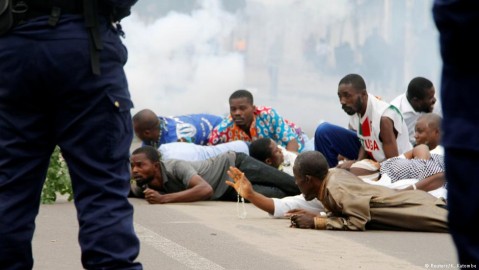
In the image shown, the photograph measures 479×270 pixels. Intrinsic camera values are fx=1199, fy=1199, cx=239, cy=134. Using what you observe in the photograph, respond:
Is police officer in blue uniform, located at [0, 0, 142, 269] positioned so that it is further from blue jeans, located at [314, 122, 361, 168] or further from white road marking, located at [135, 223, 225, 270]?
blue jeans, located at [314, 122, 361, 168]

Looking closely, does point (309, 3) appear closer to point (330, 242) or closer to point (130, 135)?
point (330, 242)

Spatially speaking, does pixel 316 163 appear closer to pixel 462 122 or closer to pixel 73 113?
pixel 73 113

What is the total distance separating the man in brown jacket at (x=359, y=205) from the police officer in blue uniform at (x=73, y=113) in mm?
3463

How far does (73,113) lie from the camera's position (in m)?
3.96

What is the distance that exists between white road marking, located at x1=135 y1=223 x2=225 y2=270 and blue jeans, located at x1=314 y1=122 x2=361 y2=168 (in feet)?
11.5

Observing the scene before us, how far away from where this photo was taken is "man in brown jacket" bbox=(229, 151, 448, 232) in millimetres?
7359

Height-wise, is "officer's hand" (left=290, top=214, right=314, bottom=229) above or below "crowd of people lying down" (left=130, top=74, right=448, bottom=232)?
below

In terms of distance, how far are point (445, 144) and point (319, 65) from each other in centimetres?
1525

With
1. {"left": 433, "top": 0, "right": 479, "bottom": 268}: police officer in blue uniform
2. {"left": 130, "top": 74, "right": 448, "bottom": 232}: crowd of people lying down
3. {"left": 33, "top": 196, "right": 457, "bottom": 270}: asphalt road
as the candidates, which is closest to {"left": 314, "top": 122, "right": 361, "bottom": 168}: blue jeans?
{"left": 130, "top": 74, "right": 448, "bottom": 232}: crowd of people lying down

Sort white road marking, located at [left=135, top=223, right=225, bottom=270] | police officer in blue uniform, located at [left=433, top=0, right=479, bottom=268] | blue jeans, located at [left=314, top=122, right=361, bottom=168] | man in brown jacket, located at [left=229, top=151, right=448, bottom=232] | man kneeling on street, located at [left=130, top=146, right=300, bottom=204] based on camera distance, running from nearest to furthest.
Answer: police officer in blue uniform, located at [left=433, top=0, right=479, bottom=268] → white road marking, located at [left=135, top=223, right=225, bottom=270] → man in brown jacket, located at [left=229, top=151, right=448, bottom=232] → man kneeling on street, located at [left=130, top=146, right=300, bottom=204] → blue jeans, located at [left=314, top=122, right=361, bottom=168]

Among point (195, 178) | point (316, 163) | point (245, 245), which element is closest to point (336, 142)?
point (195, 178)

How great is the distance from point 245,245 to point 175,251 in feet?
1.60

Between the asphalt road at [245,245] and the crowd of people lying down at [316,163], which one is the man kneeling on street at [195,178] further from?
the asphalt road at [245,245]

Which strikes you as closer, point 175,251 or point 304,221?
point 175,251
